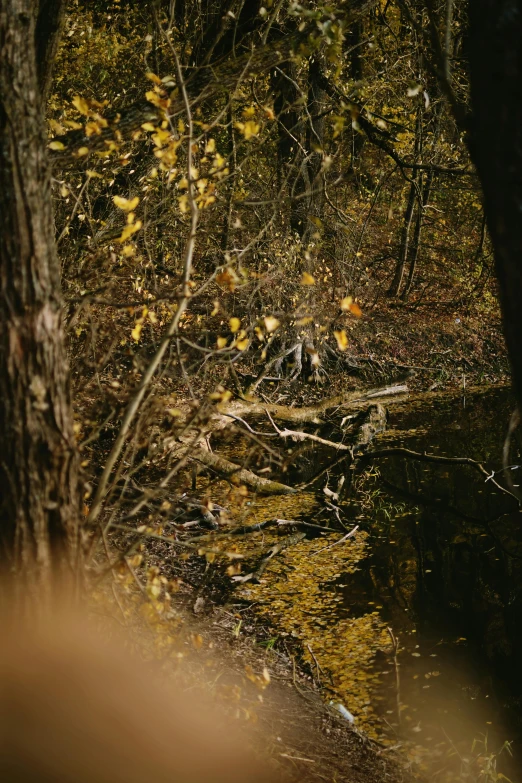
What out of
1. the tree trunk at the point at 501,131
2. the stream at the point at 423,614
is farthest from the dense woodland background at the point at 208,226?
the stream at the point at 423,614

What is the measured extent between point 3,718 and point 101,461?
210 inches

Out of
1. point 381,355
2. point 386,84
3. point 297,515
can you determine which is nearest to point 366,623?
point 297,515

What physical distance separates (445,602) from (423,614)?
0.35 metres

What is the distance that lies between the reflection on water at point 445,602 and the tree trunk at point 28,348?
3249 mm

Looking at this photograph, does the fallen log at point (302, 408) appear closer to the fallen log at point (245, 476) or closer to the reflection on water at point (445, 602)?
the reflection on water at point (445, 602)

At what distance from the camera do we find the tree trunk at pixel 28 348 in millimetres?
2877

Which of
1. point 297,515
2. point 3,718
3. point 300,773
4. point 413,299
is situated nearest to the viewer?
point 3,718

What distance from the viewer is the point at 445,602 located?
6.89m

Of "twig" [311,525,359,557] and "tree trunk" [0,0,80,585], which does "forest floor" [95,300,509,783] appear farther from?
"twig" [311,525,359,557]

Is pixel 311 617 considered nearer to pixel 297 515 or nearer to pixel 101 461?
pixel 297 515

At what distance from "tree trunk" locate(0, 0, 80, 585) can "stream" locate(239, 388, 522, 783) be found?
3.21 metres

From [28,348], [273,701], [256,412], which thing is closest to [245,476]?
[256,412]

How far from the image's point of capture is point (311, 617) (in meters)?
6.51

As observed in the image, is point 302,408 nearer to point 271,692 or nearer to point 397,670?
point 397,670
